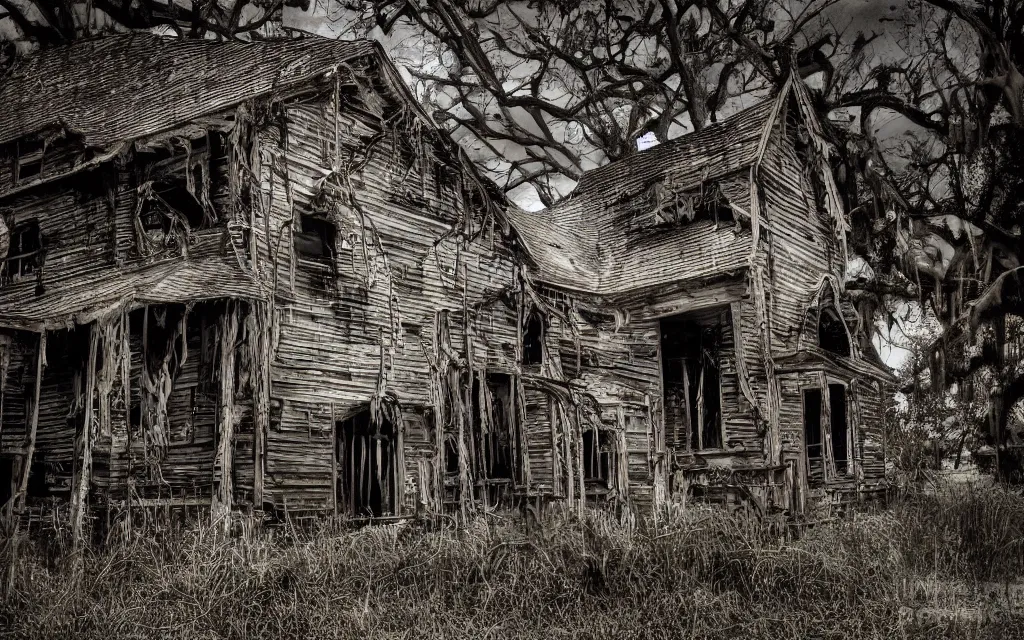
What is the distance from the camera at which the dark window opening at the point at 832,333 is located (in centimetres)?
2239

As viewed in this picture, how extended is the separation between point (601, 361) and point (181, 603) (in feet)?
42.0

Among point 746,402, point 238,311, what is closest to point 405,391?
point 238,311

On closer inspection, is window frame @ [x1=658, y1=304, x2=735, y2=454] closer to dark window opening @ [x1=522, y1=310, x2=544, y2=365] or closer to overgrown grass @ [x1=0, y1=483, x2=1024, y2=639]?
dark window opening @ [x1=522, y1=310, x2=544, y2=365]

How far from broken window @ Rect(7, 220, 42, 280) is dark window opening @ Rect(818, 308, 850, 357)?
16.7 m

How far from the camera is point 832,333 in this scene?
22906mm

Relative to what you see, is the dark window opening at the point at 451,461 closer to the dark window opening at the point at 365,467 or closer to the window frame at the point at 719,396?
the dark window opening at the point at 365,467

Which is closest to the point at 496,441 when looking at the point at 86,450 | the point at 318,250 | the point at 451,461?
the point at 451,461

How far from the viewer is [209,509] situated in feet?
48.1

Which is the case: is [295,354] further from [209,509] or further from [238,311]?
[209,509]

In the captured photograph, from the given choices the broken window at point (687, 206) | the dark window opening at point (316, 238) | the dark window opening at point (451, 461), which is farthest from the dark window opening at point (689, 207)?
the dark window opening at point (316, 238)

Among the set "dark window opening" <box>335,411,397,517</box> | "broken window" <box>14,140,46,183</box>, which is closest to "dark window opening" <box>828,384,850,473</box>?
"dark window opening" <box>335,411,397,517</box>

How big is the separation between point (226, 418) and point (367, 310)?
11.7 feet

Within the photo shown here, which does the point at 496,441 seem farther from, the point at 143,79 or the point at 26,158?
the point at 26,158

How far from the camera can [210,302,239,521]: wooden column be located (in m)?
14.5
